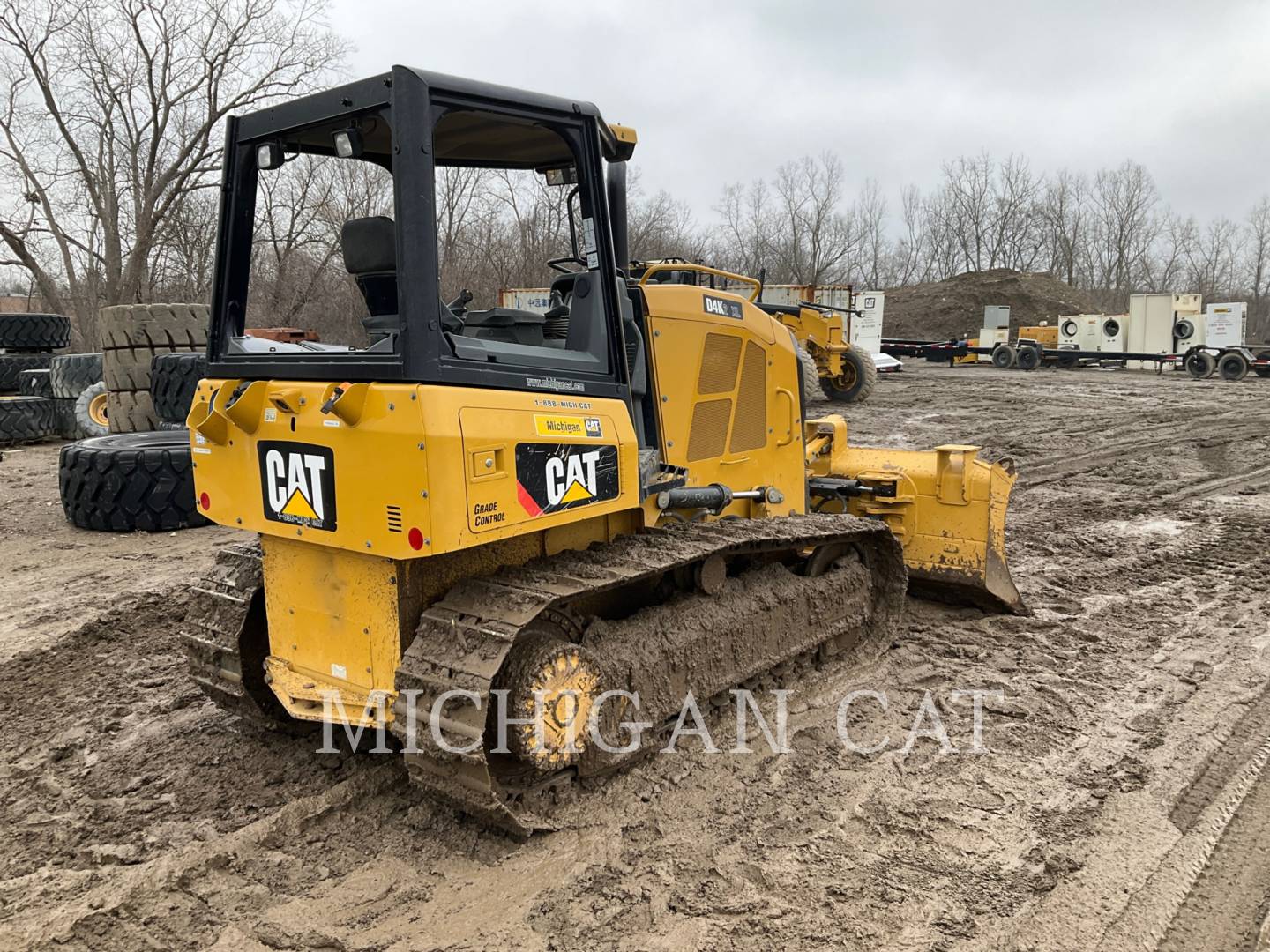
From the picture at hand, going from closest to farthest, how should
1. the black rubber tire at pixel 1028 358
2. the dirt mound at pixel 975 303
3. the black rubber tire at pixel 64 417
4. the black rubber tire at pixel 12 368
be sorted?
the black rubber tire at pixel 64 417, the black rubber tire at pixel 12 368, the black rubber tire at pixel 1028 358, the dirt mound at pixel 975 303

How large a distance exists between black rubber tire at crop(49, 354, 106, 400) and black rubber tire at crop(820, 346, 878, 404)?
518 inches

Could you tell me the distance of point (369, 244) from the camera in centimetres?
341

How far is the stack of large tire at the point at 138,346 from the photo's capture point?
10.5 m

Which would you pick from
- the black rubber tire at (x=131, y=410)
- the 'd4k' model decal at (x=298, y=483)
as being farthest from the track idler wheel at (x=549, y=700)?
the black rubber tire at (x=131, y=410)

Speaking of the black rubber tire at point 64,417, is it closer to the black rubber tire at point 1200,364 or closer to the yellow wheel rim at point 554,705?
the yellow wheel rim at point 554,705

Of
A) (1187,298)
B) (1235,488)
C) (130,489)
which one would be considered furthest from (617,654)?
(1187,298)

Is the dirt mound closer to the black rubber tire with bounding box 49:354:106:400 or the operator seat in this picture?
the black rubber tire with bounding box 49:354:106:400

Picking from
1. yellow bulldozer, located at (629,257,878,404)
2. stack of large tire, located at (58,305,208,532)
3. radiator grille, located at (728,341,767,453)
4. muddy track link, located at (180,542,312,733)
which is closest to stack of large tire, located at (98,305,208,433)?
stack of large tire, located at (58,305,208,532)

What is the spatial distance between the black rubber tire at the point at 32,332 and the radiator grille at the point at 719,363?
14.6 metres

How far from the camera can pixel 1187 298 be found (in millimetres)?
28312

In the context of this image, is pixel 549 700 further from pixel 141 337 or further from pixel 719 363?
pixel 141 337

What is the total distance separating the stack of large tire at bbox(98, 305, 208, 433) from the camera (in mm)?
10547

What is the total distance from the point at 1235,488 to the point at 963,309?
36554 mm

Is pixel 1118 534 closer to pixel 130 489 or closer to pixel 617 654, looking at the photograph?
pixel 617 654
